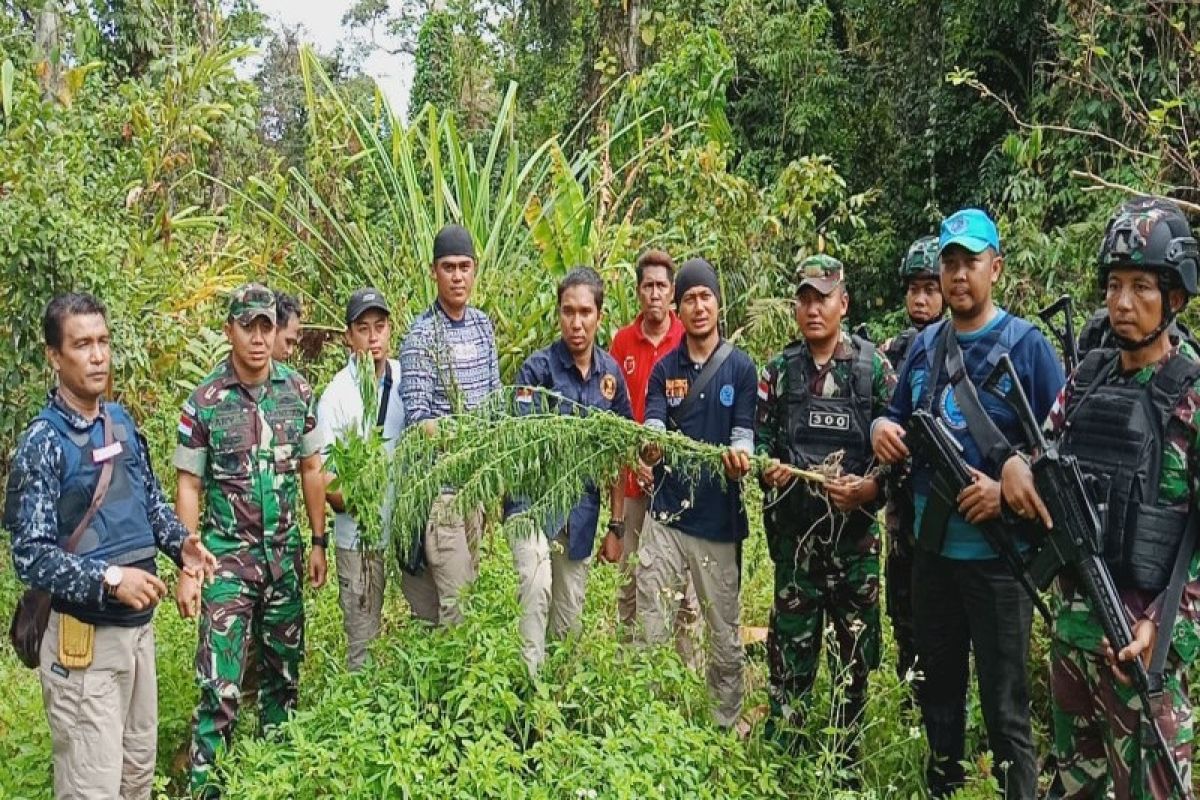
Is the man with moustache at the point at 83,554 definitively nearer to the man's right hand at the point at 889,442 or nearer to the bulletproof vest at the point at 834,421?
the bulletproof vest at the point at 834,421

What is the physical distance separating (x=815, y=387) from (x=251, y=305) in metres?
2.01

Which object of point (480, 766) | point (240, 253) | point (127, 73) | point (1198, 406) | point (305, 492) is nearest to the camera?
point (1198, 406)

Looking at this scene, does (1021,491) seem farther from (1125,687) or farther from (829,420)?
(829,420)

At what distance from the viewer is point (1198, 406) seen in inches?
99.0

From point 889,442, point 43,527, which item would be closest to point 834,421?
point 889,442

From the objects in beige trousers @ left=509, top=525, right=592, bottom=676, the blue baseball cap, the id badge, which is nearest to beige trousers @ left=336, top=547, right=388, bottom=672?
beige trousers @ left=509, top=525, right=592, bottom=676

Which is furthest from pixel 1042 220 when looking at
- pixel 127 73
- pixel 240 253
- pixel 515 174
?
pixel 127 73

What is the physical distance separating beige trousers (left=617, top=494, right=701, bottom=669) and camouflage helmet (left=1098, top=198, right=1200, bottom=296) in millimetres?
1895

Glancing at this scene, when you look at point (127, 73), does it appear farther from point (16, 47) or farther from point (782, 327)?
point (782, 327)

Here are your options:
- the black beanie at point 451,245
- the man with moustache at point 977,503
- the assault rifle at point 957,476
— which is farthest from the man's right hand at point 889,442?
the black beanie at point 451,245

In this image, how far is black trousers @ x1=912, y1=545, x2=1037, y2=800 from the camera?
3084 millimetres

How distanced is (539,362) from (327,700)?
1428 millimetres

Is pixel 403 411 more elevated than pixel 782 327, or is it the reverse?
pixel 782 327

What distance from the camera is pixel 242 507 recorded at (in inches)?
142
